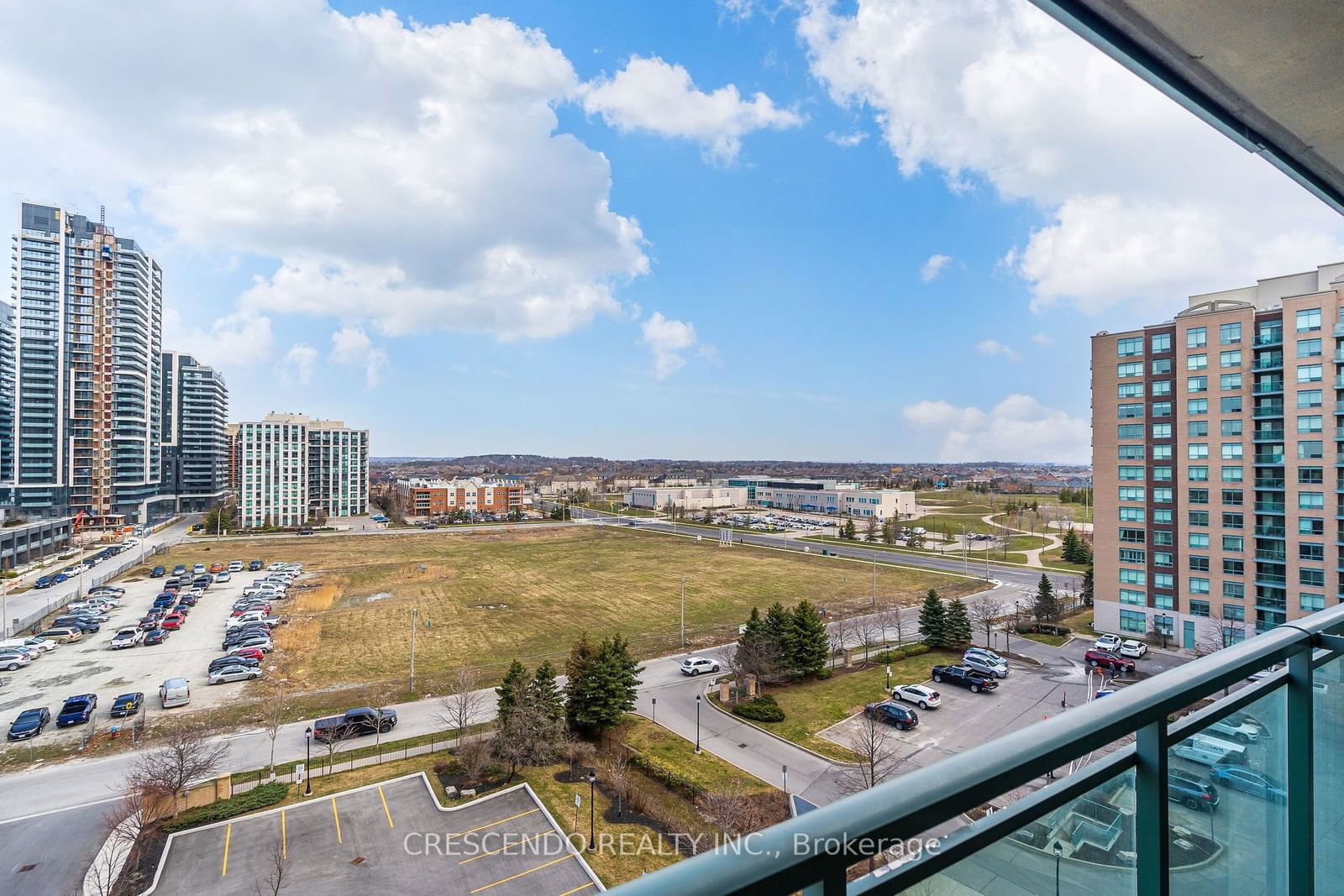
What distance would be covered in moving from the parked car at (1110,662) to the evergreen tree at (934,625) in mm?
2440

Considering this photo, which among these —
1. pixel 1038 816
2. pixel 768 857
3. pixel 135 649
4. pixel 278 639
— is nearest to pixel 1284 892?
pixel 1038 816

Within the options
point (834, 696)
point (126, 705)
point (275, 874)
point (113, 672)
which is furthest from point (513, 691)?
point (113, 672)

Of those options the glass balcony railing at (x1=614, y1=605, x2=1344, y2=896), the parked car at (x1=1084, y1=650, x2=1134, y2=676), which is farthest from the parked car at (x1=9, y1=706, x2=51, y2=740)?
the parked car at (x1=1084, y1=650, x2=1134, y2=676)

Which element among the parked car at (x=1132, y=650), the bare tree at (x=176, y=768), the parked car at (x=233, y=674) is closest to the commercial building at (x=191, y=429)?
the parked car at (x=233, y=674)

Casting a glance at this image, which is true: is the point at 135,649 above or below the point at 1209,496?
below

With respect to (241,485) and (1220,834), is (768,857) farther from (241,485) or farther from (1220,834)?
(241,485)

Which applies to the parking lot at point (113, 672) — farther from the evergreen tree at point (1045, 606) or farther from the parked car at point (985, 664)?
the evergreen tree at point (1045, 606)

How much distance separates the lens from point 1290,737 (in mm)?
952

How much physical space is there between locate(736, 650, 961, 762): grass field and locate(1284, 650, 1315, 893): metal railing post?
23.3 ft

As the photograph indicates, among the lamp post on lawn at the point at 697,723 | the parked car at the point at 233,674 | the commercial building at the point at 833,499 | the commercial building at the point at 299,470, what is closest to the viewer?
the lamp post on lawn at the point at 697,723

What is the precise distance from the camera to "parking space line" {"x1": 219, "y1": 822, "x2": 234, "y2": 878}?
5125 mm

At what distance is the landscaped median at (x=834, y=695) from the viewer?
26.4 ft

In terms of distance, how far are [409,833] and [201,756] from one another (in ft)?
10.6

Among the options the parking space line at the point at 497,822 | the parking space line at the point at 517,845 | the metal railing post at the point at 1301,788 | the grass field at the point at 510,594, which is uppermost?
the metal railing post at the point at 1301,788
